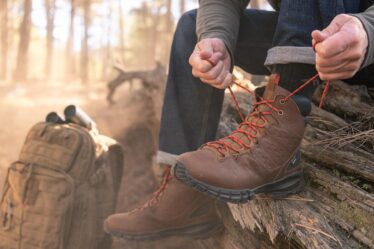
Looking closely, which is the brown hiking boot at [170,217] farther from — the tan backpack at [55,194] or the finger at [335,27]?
the finger at [335,27]

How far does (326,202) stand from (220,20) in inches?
32.2

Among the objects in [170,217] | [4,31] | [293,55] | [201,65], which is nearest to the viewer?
[293,55]

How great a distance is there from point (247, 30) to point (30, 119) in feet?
17.5

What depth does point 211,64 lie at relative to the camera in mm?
1412

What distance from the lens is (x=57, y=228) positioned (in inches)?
79.4

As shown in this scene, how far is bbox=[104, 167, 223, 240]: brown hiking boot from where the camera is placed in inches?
63.7

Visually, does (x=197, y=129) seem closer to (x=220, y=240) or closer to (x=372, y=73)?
(x=220, y=240)

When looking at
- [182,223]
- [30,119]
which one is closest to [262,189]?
[182,223]

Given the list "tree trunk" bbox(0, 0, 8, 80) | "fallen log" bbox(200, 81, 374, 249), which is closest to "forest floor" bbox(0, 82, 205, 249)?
"fallen log" bbox(200, 81, 374, 249)

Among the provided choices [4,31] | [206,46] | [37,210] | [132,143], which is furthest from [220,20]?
[4,31]

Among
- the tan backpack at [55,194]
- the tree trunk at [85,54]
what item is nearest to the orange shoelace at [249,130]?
the tan backpack at [55,194]

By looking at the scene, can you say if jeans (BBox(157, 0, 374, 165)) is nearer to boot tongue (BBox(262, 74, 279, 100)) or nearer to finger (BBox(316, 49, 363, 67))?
boot tongue (BBox(262, 74, 279, 100))

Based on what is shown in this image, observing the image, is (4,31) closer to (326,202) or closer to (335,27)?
(326,202)

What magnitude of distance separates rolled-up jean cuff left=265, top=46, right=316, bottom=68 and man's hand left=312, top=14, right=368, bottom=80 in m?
0.21
